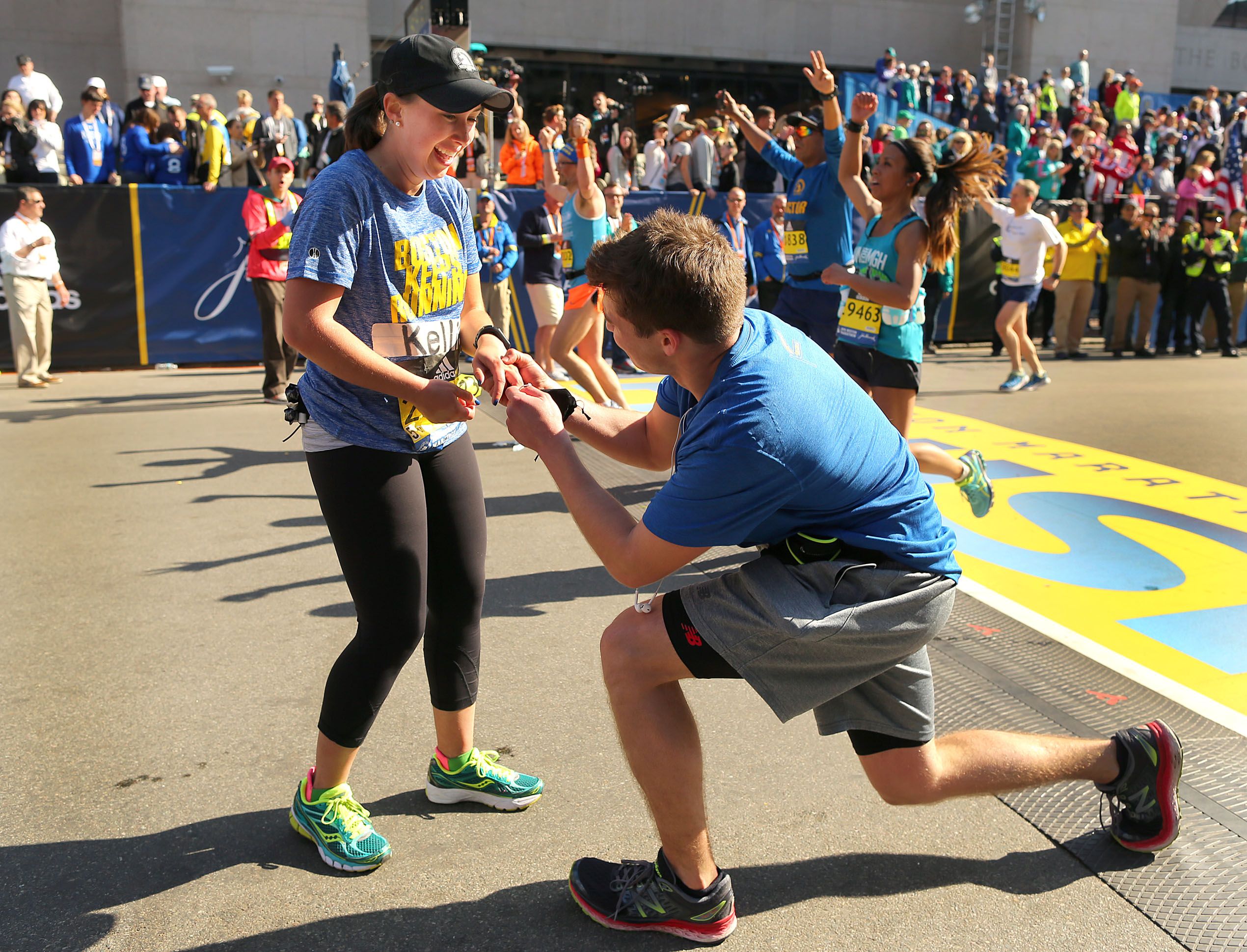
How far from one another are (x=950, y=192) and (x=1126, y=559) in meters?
1.90

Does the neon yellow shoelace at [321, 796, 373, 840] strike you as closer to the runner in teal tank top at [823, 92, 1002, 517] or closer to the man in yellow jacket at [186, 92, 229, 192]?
the runner in teal tank top at [823, 92, 1002, 517]

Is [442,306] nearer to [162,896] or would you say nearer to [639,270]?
[639,270]

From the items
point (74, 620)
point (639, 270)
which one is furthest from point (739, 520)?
point (74, 620)

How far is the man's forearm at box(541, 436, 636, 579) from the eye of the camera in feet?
6.59

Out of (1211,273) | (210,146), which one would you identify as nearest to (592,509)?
(210,146)

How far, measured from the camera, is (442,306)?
8.20 feet

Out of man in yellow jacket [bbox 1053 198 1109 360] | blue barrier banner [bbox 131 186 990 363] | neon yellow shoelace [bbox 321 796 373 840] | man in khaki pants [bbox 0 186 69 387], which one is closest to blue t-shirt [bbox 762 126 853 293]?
neon yellow shoelace [bbox 321 796 373 840]

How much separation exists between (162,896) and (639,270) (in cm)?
176

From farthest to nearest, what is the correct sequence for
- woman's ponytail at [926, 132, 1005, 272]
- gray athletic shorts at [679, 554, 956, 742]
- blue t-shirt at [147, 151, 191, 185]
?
1. blue t-shirt at [147, 151, 191, 185]
2. woman's ponytail at [926, 132, 1005, 272]
3. gray athletic shorts at [679, 554, 956, 742]

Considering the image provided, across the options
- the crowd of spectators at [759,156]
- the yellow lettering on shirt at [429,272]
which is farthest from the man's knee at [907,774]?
the crowd of spectators at [759,156]

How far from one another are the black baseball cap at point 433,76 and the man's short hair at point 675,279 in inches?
20.9

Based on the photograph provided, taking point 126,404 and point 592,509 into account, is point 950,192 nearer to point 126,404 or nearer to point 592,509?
point 592,509

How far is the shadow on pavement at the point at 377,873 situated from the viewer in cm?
216

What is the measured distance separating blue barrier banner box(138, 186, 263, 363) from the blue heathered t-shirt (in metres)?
11.1
